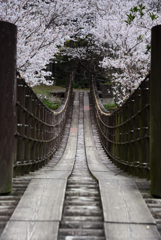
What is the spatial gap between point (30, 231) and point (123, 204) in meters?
0.86

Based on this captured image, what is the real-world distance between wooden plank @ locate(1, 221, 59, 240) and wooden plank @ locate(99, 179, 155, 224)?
0.43m

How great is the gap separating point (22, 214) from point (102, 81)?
2263cm

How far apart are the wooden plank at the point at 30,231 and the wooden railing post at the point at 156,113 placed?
1055 millimetres

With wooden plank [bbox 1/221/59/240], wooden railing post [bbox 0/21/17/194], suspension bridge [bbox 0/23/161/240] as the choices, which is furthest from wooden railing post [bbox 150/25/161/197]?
wooden railing post [bbox 0/21/17/194]

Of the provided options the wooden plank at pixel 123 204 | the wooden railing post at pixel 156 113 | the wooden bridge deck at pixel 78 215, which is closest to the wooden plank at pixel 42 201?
the wooden bridge deck at pixel 78 215

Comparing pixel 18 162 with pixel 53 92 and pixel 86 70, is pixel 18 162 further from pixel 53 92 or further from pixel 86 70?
pixel 86 70

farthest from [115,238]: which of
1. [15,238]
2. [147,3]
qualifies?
[147,3]

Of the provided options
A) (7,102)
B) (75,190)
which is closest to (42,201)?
(75,190)

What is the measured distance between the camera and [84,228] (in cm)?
230

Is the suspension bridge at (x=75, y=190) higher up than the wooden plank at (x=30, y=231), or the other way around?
the suspension bridge at (x=75, y=190)

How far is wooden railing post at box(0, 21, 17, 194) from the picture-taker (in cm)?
284

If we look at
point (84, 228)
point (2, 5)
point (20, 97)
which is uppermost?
point (2, 5)

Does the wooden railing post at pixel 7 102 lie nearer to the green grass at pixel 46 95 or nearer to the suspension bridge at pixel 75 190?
the suspension bridge at pixel 75 190

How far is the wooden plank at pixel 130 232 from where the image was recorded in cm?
207
